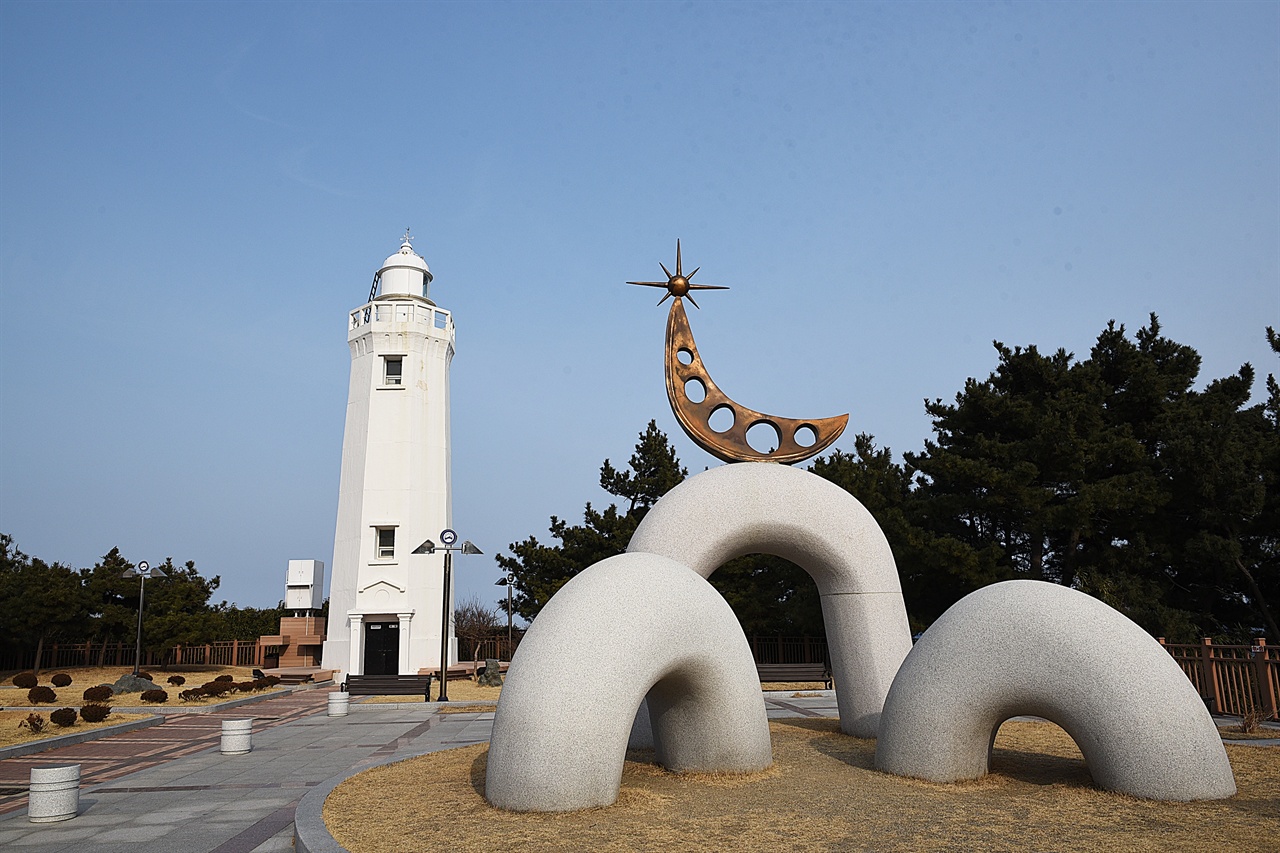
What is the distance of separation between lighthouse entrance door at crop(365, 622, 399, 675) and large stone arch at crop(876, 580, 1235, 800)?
25.6m

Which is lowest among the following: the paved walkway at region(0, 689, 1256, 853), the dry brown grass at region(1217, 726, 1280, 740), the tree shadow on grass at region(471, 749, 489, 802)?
the paved walkway at region(0, 689, 1256, 853)

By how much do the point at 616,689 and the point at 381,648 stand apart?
26.4m

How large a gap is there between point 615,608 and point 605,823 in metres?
1.79

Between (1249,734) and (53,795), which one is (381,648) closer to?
(53,795)

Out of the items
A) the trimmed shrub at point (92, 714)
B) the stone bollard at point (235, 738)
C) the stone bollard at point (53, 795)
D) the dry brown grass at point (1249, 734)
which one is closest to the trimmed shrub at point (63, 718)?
the trimmed shrub at point (92, 714)

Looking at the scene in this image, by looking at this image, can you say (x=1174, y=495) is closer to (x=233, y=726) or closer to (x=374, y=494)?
(x=233, y=726)

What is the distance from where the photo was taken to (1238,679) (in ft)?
48.3

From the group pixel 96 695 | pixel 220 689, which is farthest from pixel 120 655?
pixel 96 695

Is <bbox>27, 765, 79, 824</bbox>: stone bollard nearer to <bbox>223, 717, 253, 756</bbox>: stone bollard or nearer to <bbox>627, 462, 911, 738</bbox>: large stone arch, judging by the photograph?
<bbox>223, 717, 253, 756</bbox>: stone bollard

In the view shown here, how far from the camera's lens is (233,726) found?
13.3 meters

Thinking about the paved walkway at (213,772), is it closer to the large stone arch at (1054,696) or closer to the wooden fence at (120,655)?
the large stone arch at (1054,696)

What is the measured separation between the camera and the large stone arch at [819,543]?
448 inches

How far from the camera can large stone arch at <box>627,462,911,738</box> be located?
11367 mm

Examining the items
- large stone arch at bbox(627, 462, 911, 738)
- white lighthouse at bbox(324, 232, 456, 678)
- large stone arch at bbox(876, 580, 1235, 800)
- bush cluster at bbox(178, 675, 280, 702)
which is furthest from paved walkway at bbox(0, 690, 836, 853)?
white lighthouse at bbox(324, 232, 456, 678)
